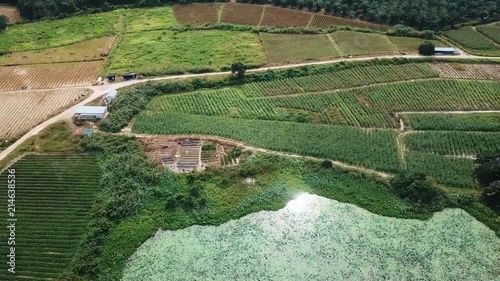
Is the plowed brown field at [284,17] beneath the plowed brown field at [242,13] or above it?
above

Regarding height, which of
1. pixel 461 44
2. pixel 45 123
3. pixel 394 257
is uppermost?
pixel 461 44

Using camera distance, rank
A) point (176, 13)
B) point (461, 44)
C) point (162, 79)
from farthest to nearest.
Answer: point (176, 13), point (461, 44), point (162, 79)

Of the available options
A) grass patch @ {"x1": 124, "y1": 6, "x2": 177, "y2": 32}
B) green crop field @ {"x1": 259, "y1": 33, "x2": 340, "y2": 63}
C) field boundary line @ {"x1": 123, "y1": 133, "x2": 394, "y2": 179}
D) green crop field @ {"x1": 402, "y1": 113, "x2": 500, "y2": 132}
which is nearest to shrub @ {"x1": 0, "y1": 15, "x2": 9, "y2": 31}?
grass patch @ {"x1": 124, "y1": 6, "x2": 177, "y2": 32}

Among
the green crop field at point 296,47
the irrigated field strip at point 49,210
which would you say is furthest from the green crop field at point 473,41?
the irrigated field strip at point 49,210

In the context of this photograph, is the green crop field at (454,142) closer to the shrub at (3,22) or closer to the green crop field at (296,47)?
the green crop field at (296,47)

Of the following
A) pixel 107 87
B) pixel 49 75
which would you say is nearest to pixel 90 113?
pixel 107 87

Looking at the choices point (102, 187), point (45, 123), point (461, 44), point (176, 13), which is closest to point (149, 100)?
point (45, 123)

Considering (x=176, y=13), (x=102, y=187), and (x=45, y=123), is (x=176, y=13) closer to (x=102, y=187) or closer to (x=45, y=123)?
(x=45, y=123)
